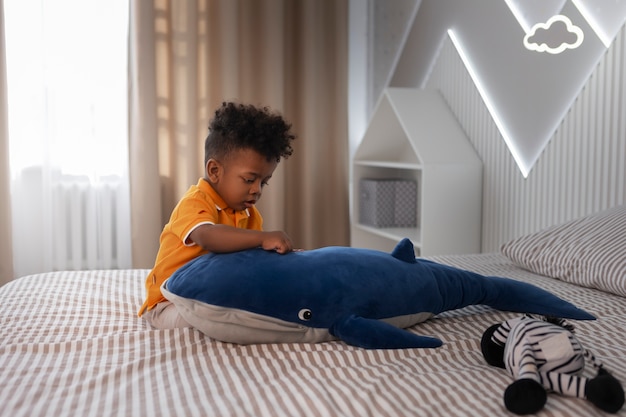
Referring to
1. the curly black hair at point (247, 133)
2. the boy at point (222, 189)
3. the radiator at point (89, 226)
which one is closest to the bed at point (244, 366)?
the boy at point (222, 189)

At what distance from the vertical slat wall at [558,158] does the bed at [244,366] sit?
551mm

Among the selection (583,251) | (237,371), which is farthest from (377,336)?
(583,251)

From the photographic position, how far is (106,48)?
333cm

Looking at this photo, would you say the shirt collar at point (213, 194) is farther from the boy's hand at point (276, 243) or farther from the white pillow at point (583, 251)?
the white pillow at point (583, 251)

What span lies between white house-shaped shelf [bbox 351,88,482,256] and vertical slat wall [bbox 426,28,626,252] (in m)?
0.05

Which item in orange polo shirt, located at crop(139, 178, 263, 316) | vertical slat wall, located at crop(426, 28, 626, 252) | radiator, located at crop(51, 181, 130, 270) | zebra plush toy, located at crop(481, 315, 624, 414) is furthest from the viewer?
radiator, located at crop(51, 181, 130, 270)

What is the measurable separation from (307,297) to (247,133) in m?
0.48

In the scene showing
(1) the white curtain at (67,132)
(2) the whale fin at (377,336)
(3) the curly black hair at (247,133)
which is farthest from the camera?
(1) the white curtain at (67,132)

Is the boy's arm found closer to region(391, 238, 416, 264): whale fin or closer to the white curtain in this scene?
region(391, 238, 416, 264): whale fin

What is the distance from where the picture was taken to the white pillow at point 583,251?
154cm

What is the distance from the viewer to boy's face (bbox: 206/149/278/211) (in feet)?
4.88

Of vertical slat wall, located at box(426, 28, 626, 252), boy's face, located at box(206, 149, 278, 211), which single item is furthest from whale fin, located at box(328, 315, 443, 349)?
vertical slat wall, located at box(426, 28, 626, 252)

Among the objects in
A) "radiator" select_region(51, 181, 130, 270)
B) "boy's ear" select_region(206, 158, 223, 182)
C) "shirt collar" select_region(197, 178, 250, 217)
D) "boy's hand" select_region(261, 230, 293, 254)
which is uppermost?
"boy's ear" select_region(206, 158, 223, 182)

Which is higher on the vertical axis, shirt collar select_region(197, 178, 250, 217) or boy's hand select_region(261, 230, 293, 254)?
shirt collar select_region(197, 178, 250, 217)
